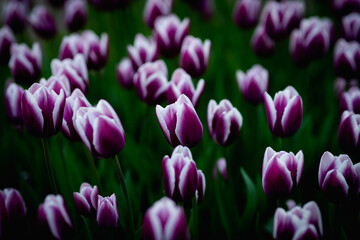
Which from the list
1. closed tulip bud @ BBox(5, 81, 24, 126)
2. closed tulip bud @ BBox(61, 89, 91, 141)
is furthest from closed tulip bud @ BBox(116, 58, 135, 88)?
closed tulip bud @ BBox(61, 89, 91, 141)

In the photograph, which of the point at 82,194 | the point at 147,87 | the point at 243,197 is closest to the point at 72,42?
the point at 147,87

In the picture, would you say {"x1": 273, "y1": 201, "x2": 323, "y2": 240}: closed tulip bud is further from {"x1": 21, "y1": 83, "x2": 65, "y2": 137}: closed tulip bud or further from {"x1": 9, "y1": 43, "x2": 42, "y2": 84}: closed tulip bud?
{"x1": 9, "y1": 43, "x2": 42, "y2": 84}: closed tulip bud

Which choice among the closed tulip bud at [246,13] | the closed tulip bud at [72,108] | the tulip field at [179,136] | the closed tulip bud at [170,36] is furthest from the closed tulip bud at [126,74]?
the closed tulip bud at [246,13]

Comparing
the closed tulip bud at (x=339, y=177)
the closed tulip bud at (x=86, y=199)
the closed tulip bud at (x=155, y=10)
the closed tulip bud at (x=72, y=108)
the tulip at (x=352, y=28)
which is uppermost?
the closed tulip bud at (x=155, y=10)

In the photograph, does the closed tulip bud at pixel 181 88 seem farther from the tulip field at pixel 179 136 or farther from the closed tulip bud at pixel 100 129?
the closed tulip bud at pixel 100 129

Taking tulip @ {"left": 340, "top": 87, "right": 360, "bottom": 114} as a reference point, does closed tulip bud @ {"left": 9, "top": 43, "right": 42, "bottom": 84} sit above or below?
above

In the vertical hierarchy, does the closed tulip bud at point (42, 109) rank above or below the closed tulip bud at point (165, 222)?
above

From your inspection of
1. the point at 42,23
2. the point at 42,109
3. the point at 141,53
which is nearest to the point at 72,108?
the point at 42,109
